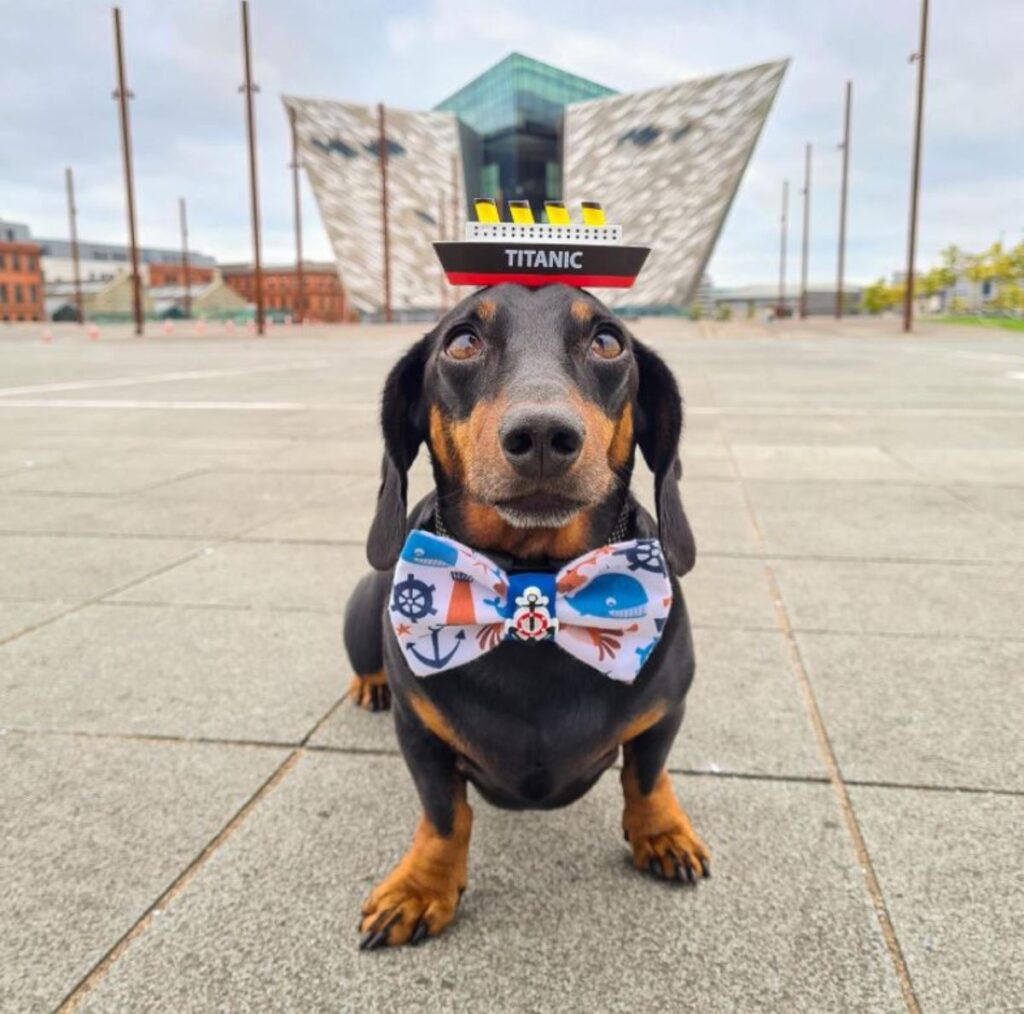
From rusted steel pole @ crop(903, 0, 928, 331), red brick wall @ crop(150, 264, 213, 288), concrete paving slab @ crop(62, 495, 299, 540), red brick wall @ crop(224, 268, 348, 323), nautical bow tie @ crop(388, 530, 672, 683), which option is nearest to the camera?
nautical bow tie @ crop(388, 530, 672, 683)

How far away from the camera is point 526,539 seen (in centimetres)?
188

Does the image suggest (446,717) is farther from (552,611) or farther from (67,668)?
(67,668)

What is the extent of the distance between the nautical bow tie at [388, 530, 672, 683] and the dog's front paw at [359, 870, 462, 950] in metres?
0.47

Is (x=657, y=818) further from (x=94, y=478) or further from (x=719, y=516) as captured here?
(x=94, y=478)

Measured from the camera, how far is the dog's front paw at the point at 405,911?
1.74 metres

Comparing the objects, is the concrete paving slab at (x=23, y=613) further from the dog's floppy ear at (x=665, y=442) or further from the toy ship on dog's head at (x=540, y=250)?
the dog's floppy ear at (x=665, y=442)

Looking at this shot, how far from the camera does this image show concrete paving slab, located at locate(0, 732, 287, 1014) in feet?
5.56

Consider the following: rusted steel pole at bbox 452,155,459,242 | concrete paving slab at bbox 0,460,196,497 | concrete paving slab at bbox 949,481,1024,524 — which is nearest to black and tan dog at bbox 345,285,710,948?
concrete paving slab at bbox 949,481,1024,524

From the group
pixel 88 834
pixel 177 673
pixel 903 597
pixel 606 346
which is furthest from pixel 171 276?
pixel 606 346

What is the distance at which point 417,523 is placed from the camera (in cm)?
213

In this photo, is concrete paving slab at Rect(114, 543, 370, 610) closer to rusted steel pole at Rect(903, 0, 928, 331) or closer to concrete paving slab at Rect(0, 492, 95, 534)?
concrete paving slab at Rect(0, 492, 95, 534)

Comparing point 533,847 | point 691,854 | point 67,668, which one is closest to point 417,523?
point 533,847

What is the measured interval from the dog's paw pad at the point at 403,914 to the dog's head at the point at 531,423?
0.71m

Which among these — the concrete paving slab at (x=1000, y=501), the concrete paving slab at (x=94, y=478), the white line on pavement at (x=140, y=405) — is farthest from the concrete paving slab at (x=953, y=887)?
the white line on pavement at (x=140, y=405)
